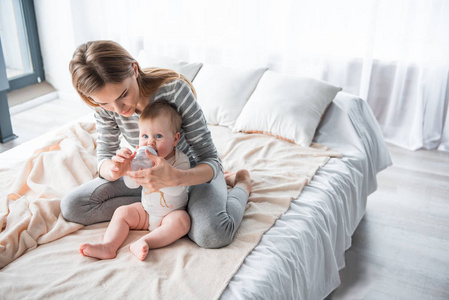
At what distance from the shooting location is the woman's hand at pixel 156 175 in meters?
1.26

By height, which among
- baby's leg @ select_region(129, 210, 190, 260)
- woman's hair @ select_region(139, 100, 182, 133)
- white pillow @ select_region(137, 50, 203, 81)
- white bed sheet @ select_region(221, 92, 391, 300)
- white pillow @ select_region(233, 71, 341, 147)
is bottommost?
white bed sheet @ select_region(221, 92, 391, 300)

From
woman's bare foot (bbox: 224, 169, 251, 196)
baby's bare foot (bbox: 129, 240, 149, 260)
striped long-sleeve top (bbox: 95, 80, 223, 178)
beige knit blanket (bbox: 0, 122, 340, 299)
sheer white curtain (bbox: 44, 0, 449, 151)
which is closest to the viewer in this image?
beige knit blanket (bbox: 0, 122, 340, 299)

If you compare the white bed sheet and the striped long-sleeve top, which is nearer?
the white bed sheet

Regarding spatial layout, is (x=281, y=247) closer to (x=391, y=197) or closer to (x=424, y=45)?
(x=391, y=197)

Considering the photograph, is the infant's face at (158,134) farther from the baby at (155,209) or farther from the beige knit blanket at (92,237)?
the beige knit blanket at (92,237)

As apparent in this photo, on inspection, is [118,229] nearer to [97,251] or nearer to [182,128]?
[97,251]

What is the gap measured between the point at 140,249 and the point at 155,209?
0.16m

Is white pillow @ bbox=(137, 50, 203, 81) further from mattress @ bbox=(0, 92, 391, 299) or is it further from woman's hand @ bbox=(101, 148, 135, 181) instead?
woman's hand @ bbox=(101, 148, 135, 181)

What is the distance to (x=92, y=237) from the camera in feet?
4.67

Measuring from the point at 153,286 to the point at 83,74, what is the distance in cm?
63

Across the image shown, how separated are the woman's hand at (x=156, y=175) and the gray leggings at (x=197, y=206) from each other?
16 cm

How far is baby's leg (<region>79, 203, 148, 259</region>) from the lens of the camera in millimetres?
1307

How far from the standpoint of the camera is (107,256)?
1315mm

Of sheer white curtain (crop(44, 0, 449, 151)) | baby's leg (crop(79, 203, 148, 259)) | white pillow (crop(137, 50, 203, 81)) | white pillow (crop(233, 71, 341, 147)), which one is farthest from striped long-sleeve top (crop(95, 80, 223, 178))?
sheer white curtain (crop(44, 0, 449, 151))
